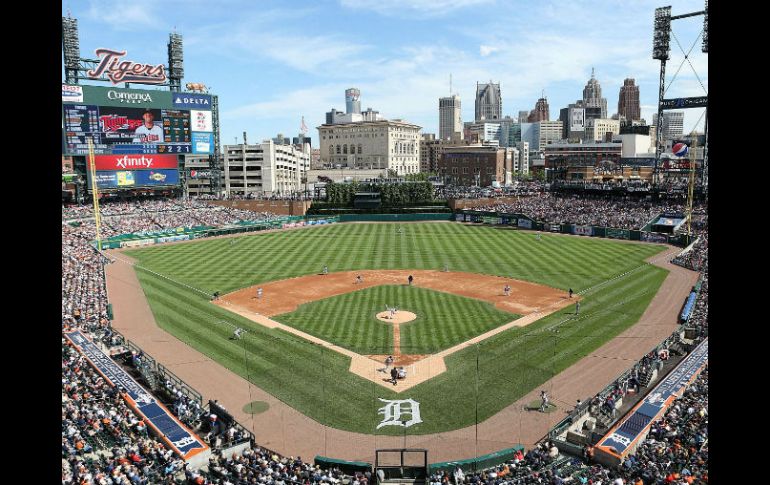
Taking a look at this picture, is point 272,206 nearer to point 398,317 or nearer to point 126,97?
point 126,97

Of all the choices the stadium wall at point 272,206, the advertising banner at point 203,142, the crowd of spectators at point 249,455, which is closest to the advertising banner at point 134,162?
the advertising banner at point 203,142

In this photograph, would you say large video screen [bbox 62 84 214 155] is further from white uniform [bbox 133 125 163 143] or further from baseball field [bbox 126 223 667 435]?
baseball field [bbox 126 223 667 435]

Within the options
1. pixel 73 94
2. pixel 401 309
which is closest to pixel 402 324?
pixel 401 309

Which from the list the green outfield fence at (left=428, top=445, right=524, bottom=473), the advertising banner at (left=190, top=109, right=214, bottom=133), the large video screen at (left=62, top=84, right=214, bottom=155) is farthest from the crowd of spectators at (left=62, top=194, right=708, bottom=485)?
the advertising banner at (left=190, top=109, right=214, bottom=133)
